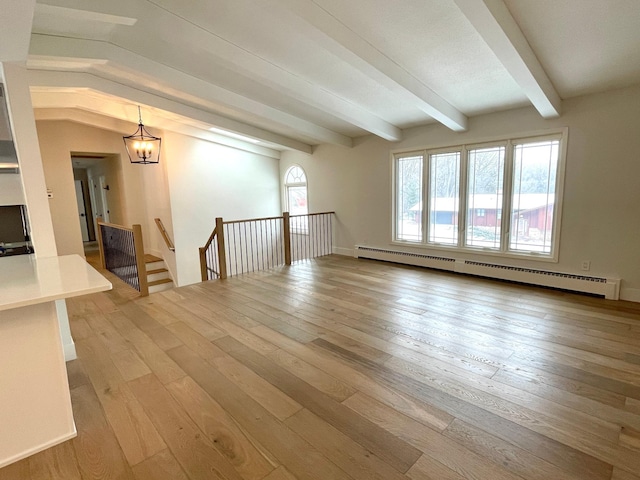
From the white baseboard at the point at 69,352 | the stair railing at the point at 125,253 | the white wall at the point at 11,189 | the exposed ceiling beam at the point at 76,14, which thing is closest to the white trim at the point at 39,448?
the white baseboard at the point at 69,352

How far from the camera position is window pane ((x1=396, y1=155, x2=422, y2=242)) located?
5688 millimetres

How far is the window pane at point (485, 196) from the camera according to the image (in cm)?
470

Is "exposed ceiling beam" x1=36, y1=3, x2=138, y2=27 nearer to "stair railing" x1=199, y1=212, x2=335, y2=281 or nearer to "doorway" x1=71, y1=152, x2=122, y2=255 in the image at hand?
"stair railing" x1=199, y1=212, x2=335, y2=281

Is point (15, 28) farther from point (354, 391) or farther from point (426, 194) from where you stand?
point (426, 194)

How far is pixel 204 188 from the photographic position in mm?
7000

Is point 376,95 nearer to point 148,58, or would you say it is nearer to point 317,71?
point 317,71

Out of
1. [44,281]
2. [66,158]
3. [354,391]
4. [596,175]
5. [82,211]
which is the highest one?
[66,158]

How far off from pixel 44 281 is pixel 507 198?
5.15 m

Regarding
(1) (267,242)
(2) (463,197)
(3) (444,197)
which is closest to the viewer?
(2) (463,197)

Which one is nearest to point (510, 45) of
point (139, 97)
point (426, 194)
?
point (426, 194)

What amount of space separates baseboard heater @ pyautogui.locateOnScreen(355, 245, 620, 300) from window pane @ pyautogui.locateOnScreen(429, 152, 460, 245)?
38 cm

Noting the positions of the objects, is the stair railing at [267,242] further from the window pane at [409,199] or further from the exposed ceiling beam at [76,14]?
the exposed ceiling beam at [76,14]

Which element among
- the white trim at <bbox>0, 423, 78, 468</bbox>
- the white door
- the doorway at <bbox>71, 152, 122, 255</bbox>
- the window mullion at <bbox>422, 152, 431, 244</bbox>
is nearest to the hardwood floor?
the white trim at <bbox>0, 423, 78, 468</bbox>

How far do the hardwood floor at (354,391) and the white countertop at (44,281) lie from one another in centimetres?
92
